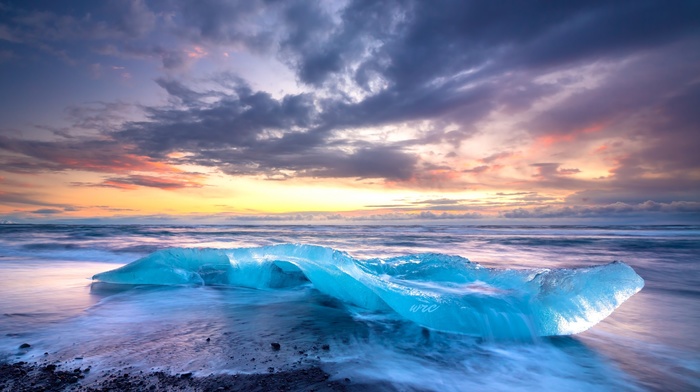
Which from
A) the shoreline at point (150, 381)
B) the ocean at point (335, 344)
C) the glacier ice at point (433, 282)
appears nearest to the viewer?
the shoreline at point (150, 381)

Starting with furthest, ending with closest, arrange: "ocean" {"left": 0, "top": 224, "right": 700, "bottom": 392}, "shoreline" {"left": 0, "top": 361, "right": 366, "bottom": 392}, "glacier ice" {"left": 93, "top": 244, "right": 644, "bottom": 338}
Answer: "glacier ice" {"left": 93, "top": 244, "right": 644, "bottom": 338}, "ocean" {"left": 0, "top": 224, "right": 700, "bottom": 392}, "shoreline" {"left": 0, "top": 361, "right": 366, "bottom": 392}

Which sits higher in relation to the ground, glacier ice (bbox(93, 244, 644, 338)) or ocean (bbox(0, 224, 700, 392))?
glacier ice (bbox(93, 244, 644, 338))

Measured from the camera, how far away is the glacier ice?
9.78ft

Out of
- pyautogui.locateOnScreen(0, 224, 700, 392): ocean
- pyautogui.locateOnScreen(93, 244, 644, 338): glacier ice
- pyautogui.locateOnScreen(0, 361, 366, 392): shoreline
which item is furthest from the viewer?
pyautogui.locateOnScreen(93, 244, 644, 338): glacier ice

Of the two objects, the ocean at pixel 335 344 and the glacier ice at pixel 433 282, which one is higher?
the glacier ice at pixel 433 282

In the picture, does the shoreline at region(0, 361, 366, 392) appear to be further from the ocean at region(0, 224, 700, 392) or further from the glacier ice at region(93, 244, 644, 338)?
the glacier ice at region(93, 244, 644, 338)

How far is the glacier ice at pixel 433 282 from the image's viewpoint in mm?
2980

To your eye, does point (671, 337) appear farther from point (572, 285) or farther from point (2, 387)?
point (2, 387)

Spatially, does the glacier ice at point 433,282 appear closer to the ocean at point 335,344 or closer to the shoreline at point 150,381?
the ocean at point 335,344

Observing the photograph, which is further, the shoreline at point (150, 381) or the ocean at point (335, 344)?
the ocean at point (335, 344)

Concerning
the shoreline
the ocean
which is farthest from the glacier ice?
the shoreline

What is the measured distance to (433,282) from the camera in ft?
16.4

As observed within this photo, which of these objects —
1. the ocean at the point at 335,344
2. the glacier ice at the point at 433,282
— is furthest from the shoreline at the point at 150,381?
the glacier ice at the point at 433,282

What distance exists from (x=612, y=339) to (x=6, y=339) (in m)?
4.82
